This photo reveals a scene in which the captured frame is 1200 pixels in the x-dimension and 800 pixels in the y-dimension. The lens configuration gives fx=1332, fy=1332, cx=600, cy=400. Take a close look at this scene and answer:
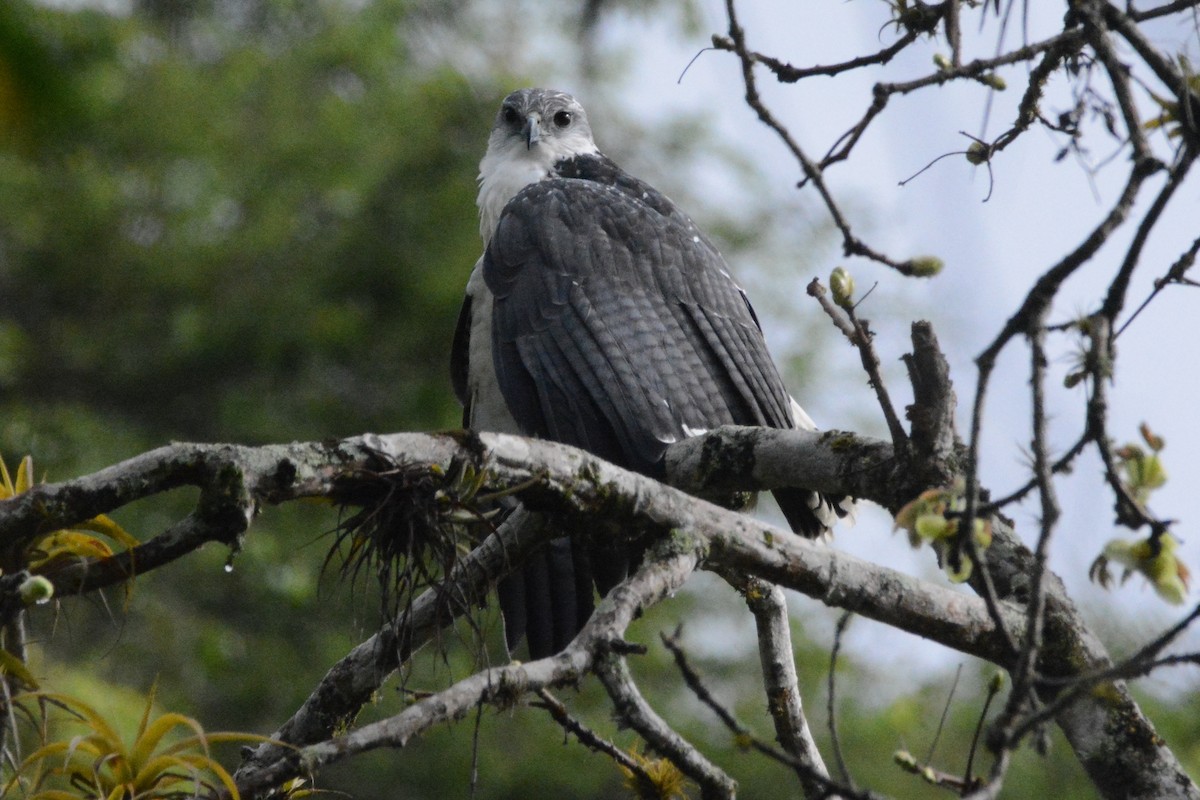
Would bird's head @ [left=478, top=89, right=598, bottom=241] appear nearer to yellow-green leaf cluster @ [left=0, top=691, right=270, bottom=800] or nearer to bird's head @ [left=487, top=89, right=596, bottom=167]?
bird's head @ [left=487, top=89, right=596, bottom=167]

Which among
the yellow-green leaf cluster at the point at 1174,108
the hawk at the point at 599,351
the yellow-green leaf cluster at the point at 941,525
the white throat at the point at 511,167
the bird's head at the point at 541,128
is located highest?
the bird's head at the point at 541,128

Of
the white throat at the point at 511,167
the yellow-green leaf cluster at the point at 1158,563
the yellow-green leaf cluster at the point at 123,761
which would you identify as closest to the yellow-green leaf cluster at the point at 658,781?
the yellow-green leaf cluster at the point at 123,761

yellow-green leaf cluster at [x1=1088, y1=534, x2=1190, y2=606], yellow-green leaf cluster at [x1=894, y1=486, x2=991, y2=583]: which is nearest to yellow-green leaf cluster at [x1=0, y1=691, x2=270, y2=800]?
yellow-green leaf cluster at [x1=894, y1=486, x2=991, y2=583]

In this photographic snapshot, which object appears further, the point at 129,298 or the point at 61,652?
the point at 129,298

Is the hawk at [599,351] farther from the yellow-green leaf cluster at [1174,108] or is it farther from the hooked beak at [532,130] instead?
the yellow-green leaf cluster at [1174,108]

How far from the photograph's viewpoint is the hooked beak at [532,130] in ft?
16.9

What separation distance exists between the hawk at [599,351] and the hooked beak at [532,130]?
508mm

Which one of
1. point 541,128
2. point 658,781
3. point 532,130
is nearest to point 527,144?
point 532,130

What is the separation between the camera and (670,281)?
4137mm

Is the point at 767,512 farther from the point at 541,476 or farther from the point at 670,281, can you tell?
the point at 541,476

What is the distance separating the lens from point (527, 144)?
203 inches

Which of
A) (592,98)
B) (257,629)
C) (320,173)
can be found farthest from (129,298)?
(592,98)

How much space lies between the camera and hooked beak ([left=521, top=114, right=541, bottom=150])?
5145mm

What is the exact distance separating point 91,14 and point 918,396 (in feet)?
26.8
